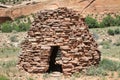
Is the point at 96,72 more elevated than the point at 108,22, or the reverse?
the point at 96,72

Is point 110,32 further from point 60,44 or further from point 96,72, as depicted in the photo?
point 96,72

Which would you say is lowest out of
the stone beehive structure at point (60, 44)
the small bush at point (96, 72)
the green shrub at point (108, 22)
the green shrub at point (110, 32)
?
Answer: the green shrub at point (108, 22)

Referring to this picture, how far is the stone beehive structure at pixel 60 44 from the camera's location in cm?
1582

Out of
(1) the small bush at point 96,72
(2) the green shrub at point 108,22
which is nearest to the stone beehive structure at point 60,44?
(1) the small bush at point 96,72

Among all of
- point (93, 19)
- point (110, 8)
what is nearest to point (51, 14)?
point (93, 19)

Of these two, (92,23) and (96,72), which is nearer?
(96,72)

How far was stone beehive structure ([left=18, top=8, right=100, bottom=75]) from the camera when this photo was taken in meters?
15.8

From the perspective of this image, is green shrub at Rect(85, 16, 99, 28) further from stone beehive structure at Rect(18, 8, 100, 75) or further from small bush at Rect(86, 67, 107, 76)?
small bush at Rect(86, 67, 107, 76)

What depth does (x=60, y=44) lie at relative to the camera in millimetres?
15898

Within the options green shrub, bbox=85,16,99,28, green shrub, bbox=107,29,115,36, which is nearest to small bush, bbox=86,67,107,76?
green shrub, bbox=107,29,115,36

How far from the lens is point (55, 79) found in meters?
15.2

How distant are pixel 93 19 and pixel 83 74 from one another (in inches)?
1196

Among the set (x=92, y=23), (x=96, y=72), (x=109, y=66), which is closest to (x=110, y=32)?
(x=92, y=23)

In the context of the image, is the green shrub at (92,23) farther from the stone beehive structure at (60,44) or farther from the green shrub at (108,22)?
the stone beehive structure at (60,44)
